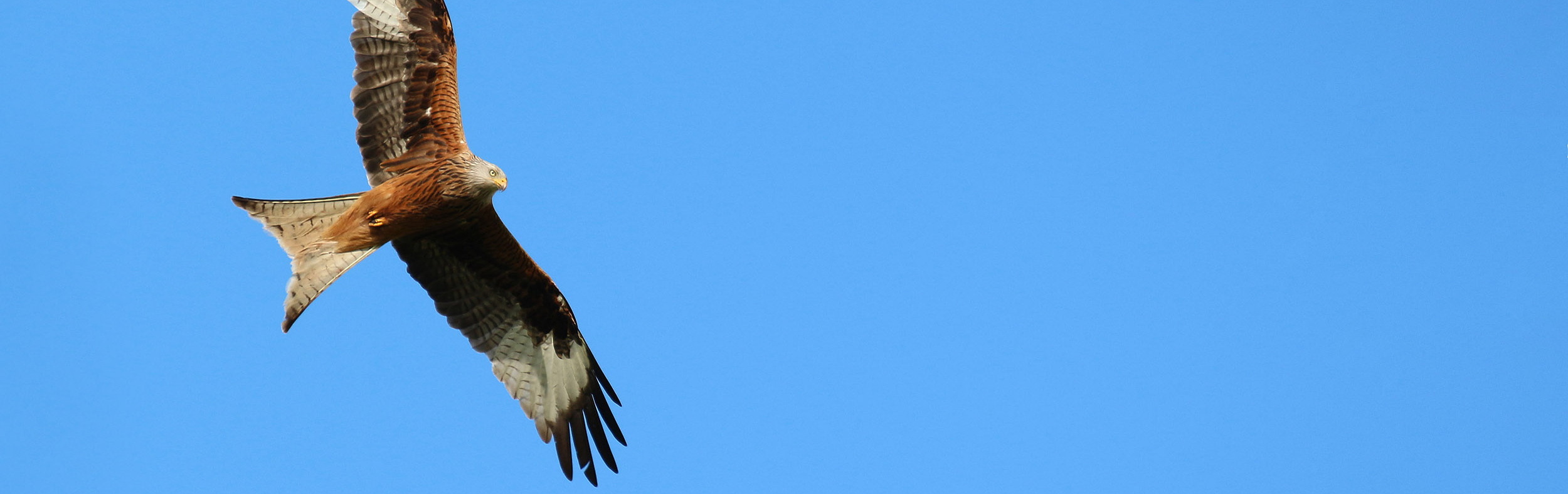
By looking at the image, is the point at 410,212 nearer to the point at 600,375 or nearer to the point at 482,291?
the point at 482,291

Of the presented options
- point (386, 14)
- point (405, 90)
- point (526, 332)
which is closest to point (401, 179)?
point (405, 90)

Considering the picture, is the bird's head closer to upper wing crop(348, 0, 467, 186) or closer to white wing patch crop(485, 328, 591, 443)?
upper wing crop(348, 0, 467, 186)

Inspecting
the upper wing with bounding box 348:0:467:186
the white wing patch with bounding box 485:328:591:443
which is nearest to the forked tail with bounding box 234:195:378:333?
the upper wing with bounding box 348:0:467:186

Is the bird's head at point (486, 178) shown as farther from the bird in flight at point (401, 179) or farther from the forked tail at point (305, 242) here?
the forked tail at point (305, 242)

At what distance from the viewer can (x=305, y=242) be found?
9.39 m

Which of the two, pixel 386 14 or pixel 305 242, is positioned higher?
pixel 386 14

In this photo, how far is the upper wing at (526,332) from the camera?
33.7 feet

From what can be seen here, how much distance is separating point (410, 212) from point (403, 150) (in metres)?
0.51

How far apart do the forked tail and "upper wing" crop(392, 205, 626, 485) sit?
0.79 meters

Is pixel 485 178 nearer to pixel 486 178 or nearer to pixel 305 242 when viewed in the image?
pixel 486 178

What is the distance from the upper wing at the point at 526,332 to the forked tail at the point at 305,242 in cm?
79

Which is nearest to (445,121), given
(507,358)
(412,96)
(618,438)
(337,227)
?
(412,96)

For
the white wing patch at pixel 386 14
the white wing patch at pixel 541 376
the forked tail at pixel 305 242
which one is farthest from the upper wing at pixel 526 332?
the white wing patch at pixel 386 14

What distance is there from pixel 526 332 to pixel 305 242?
199 centimetres
